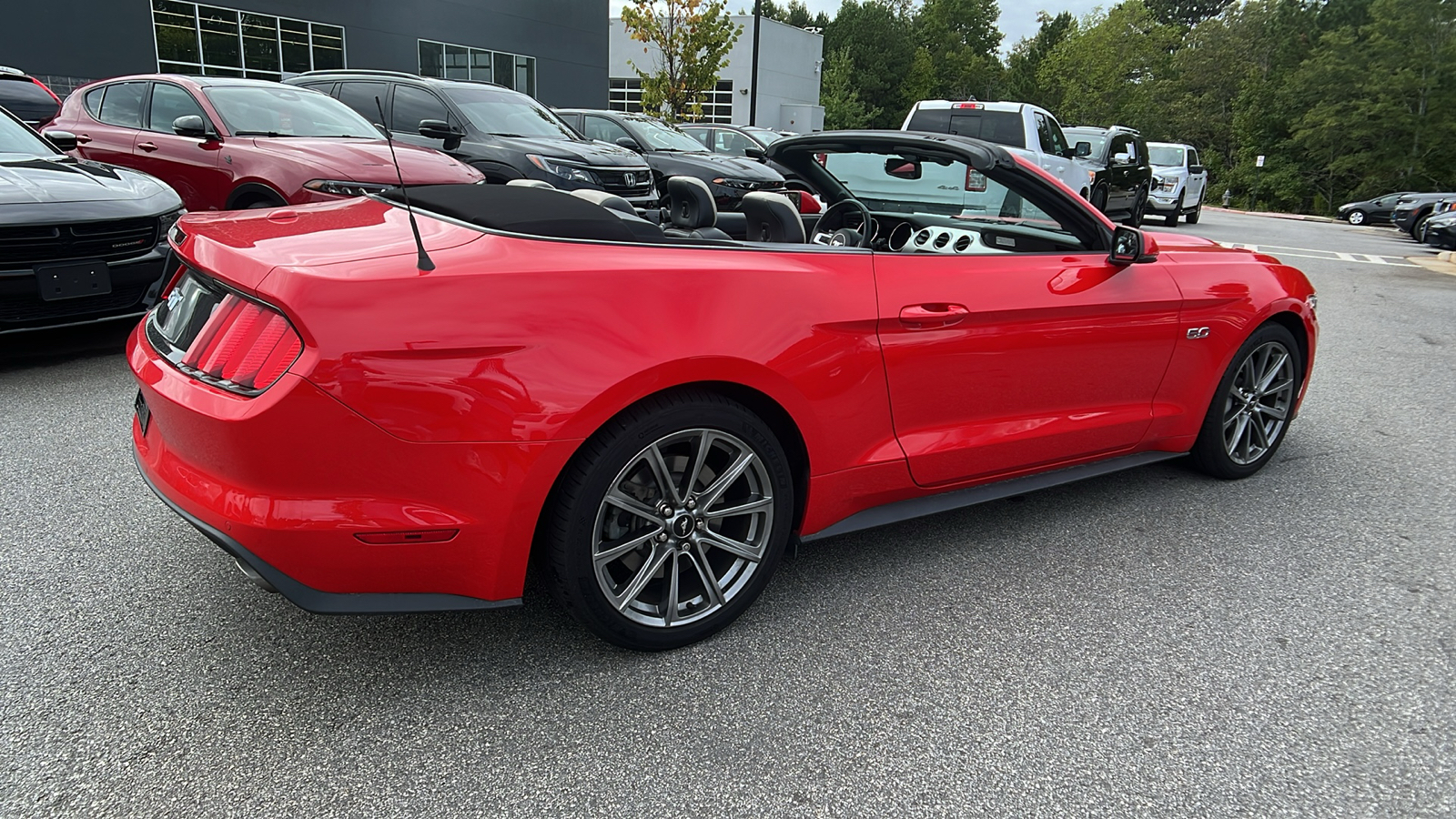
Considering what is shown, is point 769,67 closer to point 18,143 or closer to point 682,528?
point 18,143

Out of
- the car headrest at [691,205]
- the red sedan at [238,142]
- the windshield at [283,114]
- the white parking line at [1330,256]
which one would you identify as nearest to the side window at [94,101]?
the red sedan at [238,142]

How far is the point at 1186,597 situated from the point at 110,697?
3195mm

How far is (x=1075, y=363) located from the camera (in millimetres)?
3340

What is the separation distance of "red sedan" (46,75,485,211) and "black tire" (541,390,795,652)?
4746 millimetres

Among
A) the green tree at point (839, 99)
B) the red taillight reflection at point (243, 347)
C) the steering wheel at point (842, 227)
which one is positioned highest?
the green tree at point (839, 99)

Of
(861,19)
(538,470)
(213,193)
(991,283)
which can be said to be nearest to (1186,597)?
(991,283)

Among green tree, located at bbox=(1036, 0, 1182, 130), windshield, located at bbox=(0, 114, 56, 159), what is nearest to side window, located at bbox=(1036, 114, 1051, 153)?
windshield, located at bbox=(0, 114, 56, 159)

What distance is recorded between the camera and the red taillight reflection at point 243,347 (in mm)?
2098

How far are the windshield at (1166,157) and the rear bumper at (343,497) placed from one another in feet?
77.1

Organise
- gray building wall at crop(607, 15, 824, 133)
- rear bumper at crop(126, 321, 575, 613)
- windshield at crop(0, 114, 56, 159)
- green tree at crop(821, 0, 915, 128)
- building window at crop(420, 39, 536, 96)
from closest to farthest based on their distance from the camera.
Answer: rear bumper at crop(126, 321, 575, 613)
windshield at crop(0, 114, 56, 159)
building window at crop(420, 39, 536, 96)
gray building wall at crop(607, 15, 824, 133)
green tree at crop(821, 0, 915, 128)

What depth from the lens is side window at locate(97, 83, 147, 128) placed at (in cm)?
794

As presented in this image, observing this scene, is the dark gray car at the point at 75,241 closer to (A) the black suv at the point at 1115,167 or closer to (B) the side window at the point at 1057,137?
(B) the side window at the point at 1057,137

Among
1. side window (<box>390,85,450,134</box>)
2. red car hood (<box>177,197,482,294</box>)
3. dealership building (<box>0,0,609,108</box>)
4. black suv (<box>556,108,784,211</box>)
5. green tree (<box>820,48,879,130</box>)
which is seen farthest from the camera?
green tree (<box>820,48,879,130</box>)

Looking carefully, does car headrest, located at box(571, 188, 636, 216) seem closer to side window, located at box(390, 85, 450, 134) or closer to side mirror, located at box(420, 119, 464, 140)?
side mirror, located at box(420, 119, 464, 140)
